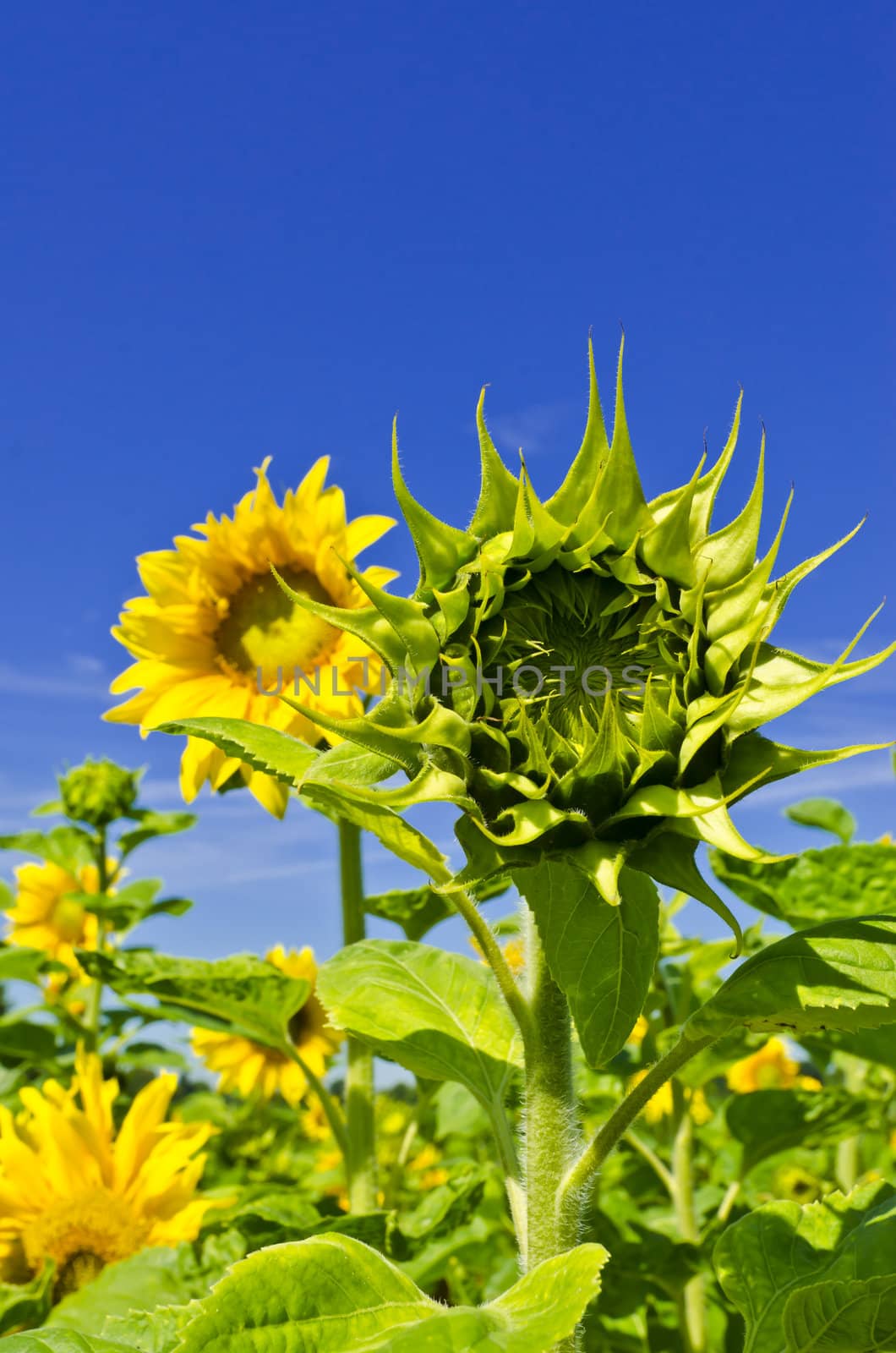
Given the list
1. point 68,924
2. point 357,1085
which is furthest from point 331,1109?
point 68,924

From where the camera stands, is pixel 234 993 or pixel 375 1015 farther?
pixel 234 993

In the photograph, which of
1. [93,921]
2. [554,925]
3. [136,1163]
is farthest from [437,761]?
[93,921]

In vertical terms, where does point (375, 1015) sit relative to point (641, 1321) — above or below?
above

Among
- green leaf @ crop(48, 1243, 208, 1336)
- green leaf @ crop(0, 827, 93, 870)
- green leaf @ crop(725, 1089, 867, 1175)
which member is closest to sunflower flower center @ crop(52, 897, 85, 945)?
green leaf @ crop(0, 827, 93, 870)

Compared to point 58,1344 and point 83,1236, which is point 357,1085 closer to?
point 83,1236

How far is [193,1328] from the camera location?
4.13ft

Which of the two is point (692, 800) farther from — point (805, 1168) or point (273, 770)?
point (805, 1168)

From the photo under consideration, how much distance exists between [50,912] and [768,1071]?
12.1ft

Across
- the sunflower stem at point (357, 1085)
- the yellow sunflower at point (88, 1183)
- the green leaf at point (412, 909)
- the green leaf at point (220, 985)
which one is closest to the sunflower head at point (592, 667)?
the sunflower stem at point (357, 1085)

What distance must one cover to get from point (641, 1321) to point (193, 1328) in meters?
2.11

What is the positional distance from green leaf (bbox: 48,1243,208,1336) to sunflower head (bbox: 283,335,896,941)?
1437 mm

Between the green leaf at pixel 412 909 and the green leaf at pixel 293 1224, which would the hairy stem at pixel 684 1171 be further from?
the green leaf at pixel 293 1224

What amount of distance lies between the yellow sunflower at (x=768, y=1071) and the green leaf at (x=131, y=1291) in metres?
4.27

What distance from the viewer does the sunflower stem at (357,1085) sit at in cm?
275
